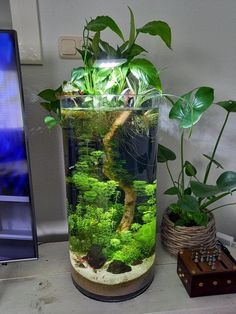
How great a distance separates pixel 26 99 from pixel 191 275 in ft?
2.63

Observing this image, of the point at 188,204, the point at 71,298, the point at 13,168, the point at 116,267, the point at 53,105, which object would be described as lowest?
the point at 71,298

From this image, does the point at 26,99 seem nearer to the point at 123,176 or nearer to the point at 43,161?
the point at 43,161

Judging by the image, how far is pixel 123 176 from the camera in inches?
24.6

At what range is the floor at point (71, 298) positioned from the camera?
0.65 metres

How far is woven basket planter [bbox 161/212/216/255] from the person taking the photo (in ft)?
2.68

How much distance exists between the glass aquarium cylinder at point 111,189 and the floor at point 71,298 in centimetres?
3

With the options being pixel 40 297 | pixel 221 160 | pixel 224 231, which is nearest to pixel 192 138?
pixel 221 160

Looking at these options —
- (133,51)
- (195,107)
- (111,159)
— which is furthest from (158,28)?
(111,159)

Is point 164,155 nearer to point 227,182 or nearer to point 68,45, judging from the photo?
point 227,182

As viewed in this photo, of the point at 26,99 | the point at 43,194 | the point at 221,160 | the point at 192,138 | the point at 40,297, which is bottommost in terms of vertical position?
the point at 40,297

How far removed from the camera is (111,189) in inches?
24.6

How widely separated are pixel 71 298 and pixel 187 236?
0.41m

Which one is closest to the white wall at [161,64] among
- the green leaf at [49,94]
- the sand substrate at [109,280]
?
the green leaf at [49,94]

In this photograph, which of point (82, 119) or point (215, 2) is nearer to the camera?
point (82, 119)
